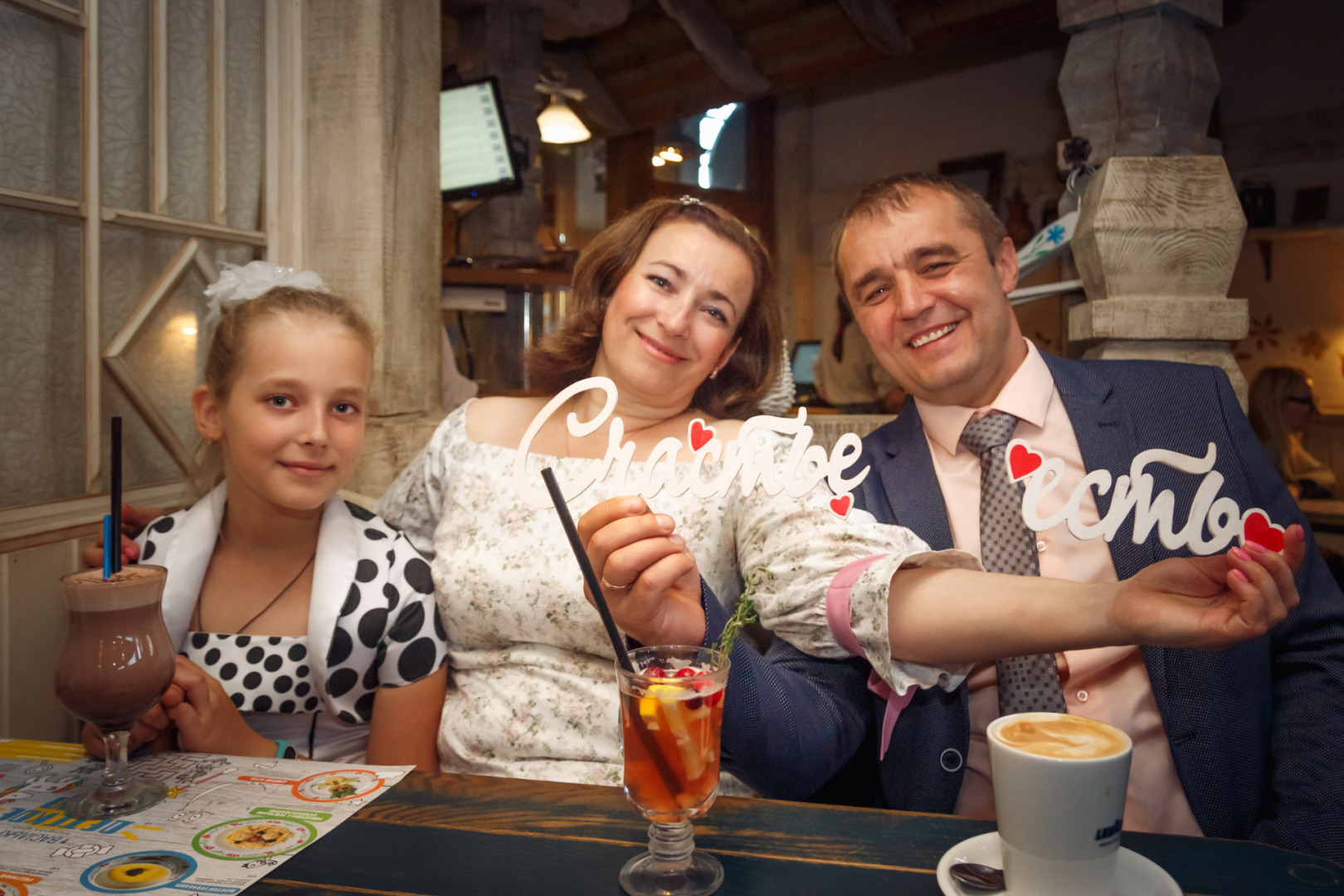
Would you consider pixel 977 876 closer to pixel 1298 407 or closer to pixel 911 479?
pixel 911 479

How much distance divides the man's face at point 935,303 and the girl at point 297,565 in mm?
905

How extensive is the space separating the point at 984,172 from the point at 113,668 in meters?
7.24

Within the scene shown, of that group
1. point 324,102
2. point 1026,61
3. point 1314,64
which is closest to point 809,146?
point 1026,61

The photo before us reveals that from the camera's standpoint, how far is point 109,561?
110 cm

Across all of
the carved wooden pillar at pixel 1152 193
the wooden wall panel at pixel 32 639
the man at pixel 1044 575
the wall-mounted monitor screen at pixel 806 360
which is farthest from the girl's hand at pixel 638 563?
the wall-mounted monitor screen at pixel 806 360

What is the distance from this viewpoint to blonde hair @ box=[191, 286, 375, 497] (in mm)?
1410

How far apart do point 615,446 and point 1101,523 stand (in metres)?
0.64

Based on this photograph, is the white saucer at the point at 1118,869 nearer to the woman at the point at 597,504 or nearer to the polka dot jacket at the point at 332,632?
the woman at the point at 597,504

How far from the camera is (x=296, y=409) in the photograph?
1369 millimetres

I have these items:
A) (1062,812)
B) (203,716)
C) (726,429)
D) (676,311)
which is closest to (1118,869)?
(1062,812)

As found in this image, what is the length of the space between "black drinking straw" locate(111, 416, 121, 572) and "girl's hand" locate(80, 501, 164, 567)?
0.30m

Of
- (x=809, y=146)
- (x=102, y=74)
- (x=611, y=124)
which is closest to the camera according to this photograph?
(x=102, y=74)

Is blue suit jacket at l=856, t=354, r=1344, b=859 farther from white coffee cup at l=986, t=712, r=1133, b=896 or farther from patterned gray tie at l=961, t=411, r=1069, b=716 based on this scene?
white coffee cup at l=986, t=712, r=1133, b=896

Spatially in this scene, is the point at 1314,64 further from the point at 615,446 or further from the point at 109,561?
the point at 109,561
